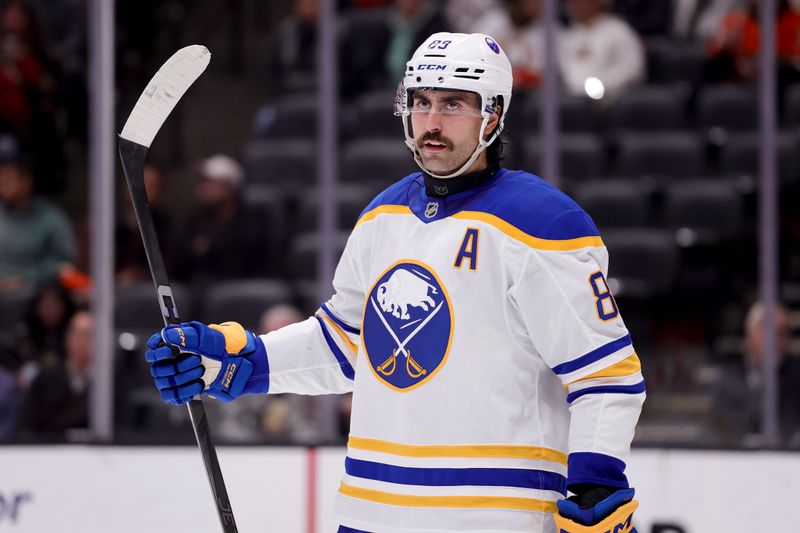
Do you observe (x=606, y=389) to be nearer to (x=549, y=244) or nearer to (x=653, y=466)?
(x=549, y=244)

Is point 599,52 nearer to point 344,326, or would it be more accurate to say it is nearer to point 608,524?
point 344,326

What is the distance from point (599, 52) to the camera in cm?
461

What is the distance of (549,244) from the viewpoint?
70.6 inches

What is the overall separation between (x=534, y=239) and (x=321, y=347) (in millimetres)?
438

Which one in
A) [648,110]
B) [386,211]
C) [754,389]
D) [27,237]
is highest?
[648,110]

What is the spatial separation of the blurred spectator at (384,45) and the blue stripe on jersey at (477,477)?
3105 millimetres

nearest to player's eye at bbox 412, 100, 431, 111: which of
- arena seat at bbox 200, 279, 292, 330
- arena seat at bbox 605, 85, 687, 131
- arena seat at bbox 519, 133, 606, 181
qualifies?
arena seat at bbox 200, 279, 292, 330

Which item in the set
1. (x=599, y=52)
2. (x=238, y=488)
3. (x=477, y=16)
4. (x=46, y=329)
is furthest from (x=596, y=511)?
(x=477, y=16)

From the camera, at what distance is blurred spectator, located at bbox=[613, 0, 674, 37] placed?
4.80 metres

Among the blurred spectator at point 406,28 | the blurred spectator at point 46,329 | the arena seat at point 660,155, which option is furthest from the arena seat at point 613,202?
the blurred spectator at point 46,329

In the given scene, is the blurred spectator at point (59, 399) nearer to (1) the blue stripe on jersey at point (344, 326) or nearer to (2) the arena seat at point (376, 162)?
(2) the arena seat at point (376, 162)

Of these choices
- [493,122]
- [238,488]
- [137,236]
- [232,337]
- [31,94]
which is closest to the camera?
[493,122]

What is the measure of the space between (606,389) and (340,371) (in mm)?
487

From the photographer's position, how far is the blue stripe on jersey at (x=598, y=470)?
173 centimetres
